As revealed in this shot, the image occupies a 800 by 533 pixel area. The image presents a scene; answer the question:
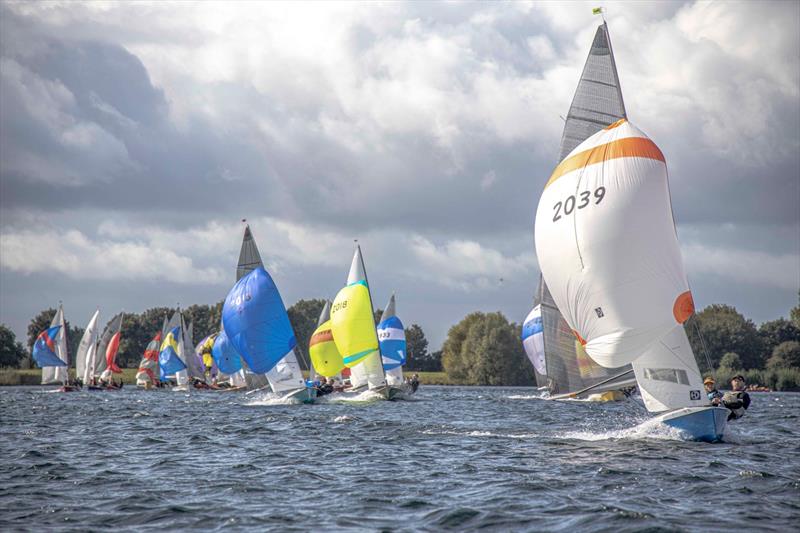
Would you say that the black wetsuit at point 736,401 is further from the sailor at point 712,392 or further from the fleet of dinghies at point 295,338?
the fleet of dinghies at point 295,338

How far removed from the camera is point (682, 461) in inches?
844

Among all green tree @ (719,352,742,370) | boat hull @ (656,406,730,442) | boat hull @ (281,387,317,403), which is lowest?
boat hull @ (656,406,730,442)

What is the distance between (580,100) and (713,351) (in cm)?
9372

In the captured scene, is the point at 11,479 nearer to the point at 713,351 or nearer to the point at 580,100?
the point at 580,100

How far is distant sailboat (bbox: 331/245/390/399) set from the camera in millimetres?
55781

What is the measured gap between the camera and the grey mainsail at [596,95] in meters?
33.8

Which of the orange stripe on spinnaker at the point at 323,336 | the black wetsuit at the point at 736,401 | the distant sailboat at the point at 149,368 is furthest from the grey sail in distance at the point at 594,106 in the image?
the distant sailboat at the point at 149,368

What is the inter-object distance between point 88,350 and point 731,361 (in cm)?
7325

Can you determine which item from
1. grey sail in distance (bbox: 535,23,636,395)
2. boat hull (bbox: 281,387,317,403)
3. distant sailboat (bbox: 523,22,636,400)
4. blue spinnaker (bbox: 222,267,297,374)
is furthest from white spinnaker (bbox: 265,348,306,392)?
grey sail in distance (bbox: 535,23,636,395)

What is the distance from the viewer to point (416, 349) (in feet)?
543

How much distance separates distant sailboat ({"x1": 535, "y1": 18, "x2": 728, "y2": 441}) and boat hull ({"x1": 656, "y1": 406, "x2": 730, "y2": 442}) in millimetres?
27

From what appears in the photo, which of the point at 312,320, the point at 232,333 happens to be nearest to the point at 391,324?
the point at 232,333

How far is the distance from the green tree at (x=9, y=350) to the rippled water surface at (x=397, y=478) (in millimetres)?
102177

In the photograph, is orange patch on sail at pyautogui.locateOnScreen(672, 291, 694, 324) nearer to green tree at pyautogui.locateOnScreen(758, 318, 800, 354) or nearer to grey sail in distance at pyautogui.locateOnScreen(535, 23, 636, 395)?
grey sail in distance at pyautogui.locateOnScreen(535, 23, 636, 395)
